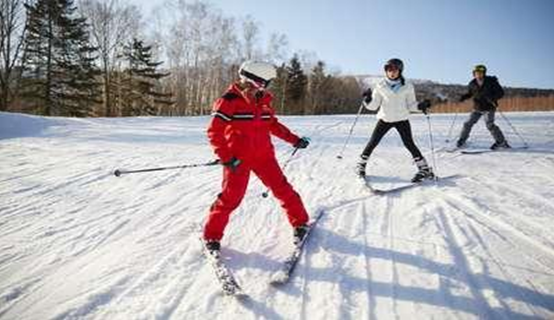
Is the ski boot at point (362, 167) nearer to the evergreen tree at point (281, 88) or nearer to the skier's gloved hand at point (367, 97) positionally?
the skier's gloved hand at point (367, 97)

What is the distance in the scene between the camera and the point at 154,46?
38.9m

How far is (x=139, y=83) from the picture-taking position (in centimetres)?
3831

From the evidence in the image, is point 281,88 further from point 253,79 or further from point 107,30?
point 253,79

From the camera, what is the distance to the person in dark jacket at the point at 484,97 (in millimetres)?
9260

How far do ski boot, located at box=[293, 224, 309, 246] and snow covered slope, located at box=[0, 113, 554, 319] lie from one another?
0.12 metres

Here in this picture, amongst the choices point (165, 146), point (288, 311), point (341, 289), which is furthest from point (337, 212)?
point (165, 146)

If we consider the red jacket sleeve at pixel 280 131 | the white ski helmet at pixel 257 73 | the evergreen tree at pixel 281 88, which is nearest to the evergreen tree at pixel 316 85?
the evergreen tree at pixel 281 88

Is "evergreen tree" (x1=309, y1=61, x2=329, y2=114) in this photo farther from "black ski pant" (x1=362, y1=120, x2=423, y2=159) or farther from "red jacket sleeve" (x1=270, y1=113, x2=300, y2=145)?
"red jacket sleeve" (x1=270, y1=113, x2=300, y2=145)

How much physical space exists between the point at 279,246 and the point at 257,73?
1.78 metres

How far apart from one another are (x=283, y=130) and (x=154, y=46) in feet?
124

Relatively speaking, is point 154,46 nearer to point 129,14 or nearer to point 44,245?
point 129,14

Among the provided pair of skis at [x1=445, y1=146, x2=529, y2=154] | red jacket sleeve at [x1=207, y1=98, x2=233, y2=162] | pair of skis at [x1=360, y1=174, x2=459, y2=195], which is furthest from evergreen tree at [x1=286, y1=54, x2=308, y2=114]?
red jacket sleeve at [x1=207, y1=98, x2=233, y2=162]

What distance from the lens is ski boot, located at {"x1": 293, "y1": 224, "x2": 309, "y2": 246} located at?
4.16 metres

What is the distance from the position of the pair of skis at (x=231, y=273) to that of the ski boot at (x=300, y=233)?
42 mm
